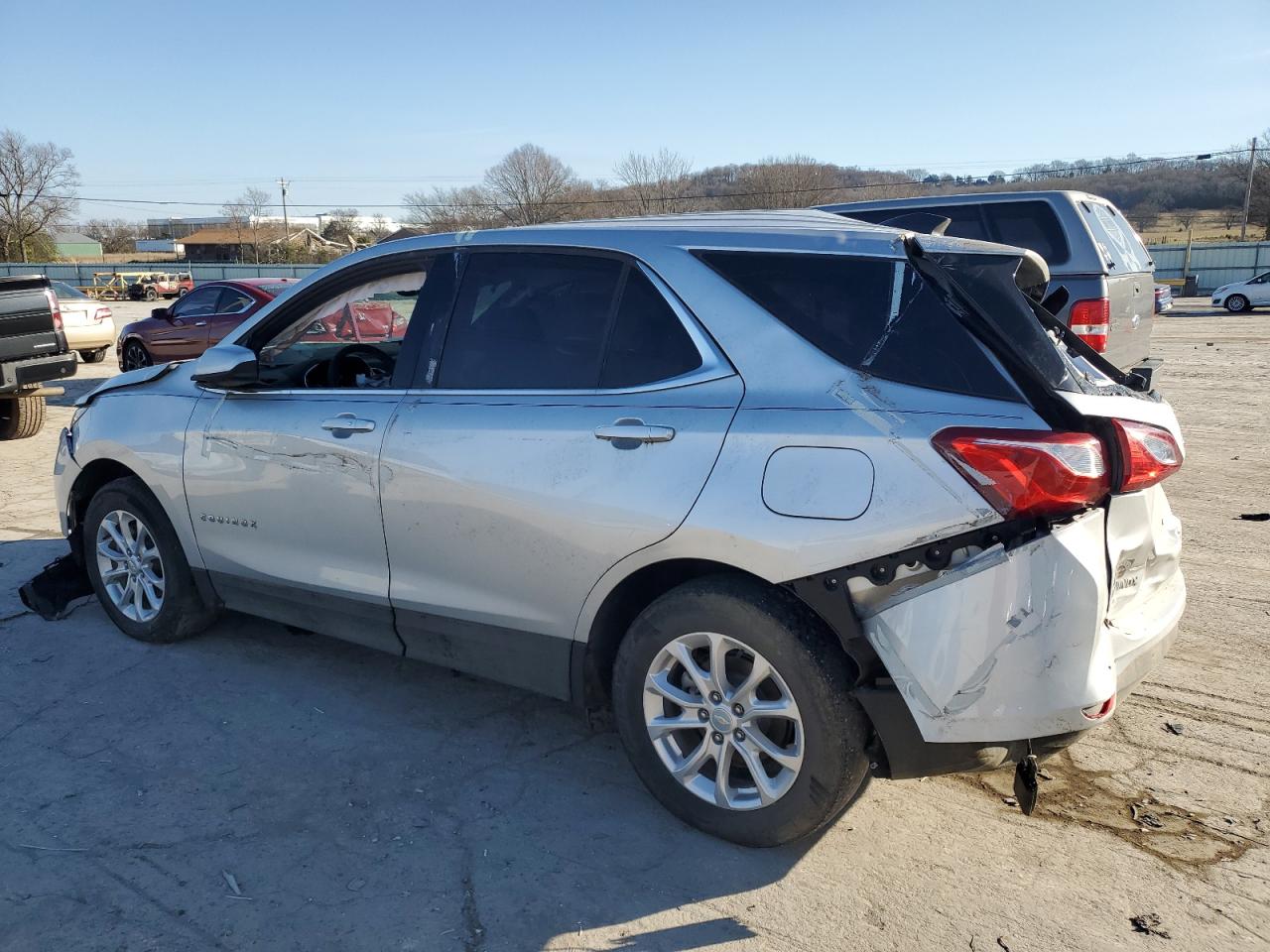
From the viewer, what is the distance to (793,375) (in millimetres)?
2928

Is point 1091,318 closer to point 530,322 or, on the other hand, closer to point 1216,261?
point 530,322

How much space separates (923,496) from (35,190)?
3750 inches

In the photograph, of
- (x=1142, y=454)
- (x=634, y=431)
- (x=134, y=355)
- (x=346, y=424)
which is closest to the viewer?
(x=1142, y=454)

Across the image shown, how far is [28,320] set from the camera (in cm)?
982

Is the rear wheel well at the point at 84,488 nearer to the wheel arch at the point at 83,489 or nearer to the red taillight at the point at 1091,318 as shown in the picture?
the wheel arch at the point at 83,489

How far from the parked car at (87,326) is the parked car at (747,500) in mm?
14815

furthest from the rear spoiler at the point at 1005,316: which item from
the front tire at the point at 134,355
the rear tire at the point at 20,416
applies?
the front tire at the point at 134,355

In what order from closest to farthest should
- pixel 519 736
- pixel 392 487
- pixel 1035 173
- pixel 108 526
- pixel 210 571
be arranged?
1. pixel 392 487
2. pixel 519 736
3. pixel 210 571
4. pixel 108 526
5. pixel 1035 173

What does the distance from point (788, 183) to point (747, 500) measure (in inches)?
2442

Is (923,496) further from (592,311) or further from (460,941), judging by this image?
(460,941)

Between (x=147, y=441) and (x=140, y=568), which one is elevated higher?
(x=147, y=441)

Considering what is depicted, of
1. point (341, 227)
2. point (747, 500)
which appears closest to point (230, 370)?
point (747, 500)

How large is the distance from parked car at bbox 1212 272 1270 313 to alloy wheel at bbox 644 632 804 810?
33.6 metres

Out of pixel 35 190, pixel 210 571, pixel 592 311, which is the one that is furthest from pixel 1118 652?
pixel 35 190
